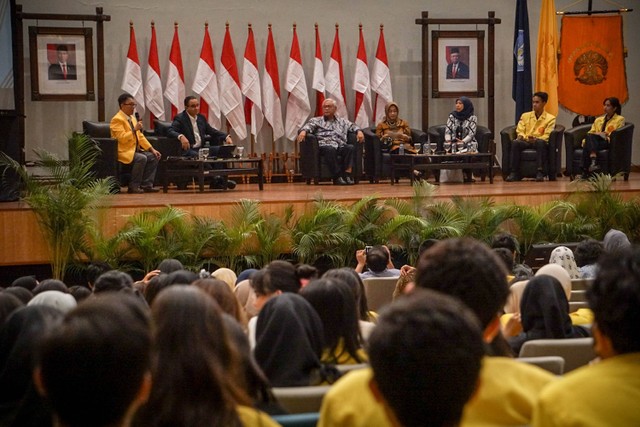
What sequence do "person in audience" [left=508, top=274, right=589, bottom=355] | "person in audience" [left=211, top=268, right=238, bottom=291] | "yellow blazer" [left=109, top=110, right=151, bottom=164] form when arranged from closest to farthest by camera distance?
"person in audience" [left=508, top=274, right=589, bottom=355]
"person in audience" [left=211, top=268, right=238, bottom=291]
"yellow blazer" [left=109, top=110, right=151, bottom=164]

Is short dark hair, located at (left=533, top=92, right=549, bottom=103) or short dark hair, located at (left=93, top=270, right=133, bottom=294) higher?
short dark hair, located at (left=533, top=92, right=549, bottom=103)

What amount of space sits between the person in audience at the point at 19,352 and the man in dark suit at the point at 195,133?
28.2ft

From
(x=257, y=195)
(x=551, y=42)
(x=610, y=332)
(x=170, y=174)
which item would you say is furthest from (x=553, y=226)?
(x=610, y=332)

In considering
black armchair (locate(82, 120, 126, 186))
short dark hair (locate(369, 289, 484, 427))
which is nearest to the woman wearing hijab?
black armchair (locate(82, 120, 126, 186))

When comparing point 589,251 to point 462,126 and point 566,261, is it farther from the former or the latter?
point 462,126

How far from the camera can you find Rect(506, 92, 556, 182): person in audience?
11.9m

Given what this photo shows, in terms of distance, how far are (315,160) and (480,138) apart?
85.5 inches

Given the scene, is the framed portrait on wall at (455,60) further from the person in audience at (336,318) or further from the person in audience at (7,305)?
the person in audience at (7,305)

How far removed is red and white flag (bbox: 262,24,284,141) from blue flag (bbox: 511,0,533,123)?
10.5 ft

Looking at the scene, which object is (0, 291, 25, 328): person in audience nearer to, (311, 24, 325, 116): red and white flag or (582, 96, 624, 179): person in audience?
(582, 96, 624, 179): person in audience

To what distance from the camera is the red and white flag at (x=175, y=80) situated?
12.6m

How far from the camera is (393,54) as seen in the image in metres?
13.7

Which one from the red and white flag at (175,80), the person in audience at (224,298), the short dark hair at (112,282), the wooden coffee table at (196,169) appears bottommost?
the short dark hair at (112,282)

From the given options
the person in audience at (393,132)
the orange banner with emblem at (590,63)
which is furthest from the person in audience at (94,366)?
the orange banner with emblem at (590,63)
